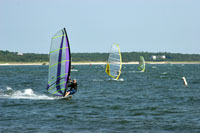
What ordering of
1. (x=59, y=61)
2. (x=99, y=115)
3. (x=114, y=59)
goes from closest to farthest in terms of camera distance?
1. (x=99, y=115)
2. (x=59, y=61)
3. (x=114, y=59)

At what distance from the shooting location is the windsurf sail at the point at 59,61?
23.6 m

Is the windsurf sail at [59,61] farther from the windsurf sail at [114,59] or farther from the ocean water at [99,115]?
the windsurf sail at [114,59]

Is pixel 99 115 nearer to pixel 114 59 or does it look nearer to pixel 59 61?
pixel 59 61

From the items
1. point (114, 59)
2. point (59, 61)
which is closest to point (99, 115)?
point (59, 61)

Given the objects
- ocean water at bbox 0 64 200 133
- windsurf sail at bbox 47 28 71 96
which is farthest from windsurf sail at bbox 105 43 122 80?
windsurf sail at bbox 47 28 71 96

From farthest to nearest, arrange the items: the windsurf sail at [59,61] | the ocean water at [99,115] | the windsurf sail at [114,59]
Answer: the windsurf sail at [114,59] < the windsurf sail at [59,61] < the ocean water at [99,115]

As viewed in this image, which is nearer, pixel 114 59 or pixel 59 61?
pixel 59 61

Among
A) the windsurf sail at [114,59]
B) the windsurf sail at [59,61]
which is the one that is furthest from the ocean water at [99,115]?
the windsurf sail at [114,59]

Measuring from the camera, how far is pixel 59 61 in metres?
24.0

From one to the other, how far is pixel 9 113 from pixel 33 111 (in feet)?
4.53

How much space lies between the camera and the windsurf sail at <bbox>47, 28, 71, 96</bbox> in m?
23.6

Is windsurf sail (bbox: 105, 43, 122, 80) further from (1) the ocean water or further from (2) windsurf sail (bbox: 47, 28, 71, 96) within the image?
(2) windsurf sail (bbox: 47, 28, 71, 96)

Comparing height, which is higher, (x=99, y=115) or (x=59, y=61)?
(x=59, y=61)

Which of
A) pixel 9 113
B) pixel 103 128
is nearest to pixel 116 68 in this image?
pixel 9 113
